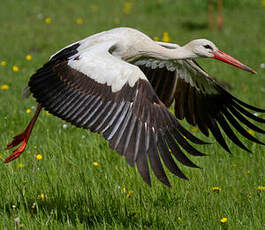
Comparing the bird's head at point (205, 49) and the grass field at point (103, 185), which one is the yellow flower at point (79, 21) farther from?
the bird's head at point (205, 49)

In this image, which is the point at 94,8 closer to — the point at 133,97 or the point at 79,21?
the point at 79,21

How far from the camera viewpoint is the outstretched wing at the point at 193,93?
471 cm

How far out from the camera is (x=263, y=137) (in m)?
5.49

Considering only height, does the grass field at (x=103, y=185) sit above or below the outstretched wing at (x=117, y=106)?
below

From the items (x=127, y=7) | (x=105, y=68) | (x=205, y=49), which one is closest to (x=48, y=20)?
(x=127, y=7)

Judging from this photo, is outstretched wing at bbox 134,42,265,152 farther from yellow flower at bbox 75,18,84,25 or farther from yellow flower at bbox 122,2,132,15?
yellow flower at bbox 122,2,132,15

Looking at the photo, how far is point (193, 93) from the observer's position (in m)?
4.95

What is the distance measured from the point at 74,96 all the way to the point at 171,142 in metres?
0.85

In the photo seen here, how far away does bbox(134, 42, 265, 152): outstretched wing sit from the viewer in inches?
186

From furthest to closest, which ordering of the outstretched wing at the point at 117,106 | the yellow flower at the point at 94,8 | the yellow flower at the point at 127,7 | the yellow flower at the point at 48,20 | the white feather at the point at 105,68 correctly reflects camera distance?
the yellow flower at the point at 94,8 < the yellow flower at the point at 127,7 < the yellow flower at the point at 48,20 < the white feather at the point at 105,68 < the outstretched wing at the point at 117,106

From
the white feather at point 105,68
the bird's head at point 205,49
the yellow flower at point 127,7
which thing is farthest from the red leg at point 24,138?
the yellow flower at point 127,7

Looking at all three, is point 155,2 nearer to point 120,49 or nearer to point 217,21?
point 217,21

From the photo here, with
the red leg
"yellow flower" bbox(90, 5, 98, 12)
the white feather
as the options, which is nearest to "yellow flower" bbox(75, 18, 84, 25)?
"yellow flower" bbox(90, 5, 98, 12)

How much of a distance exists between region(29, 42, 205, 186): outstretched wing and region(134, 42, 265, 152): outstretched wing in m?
1.06
